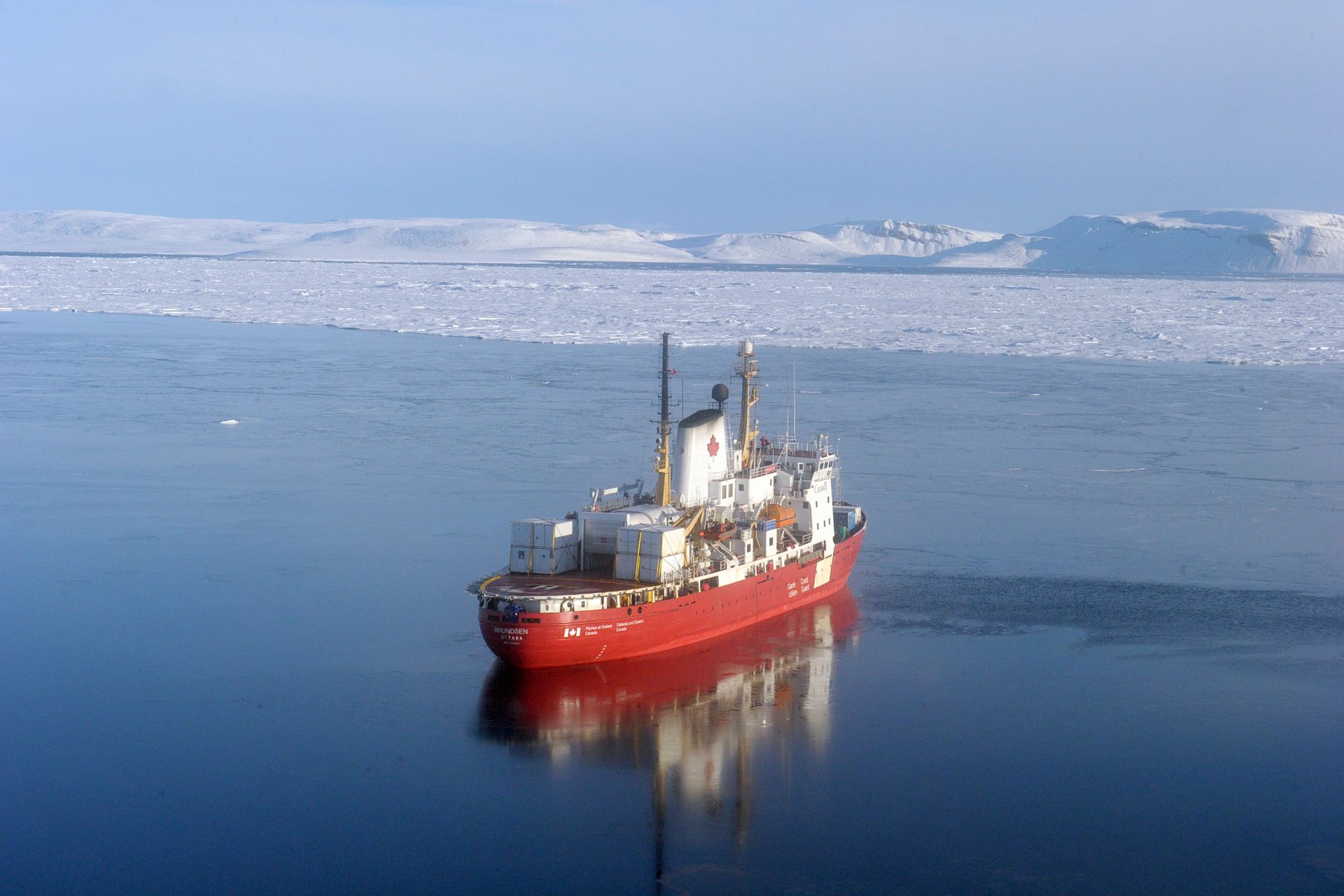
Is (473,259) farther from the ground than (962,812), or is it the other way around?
(473,259)

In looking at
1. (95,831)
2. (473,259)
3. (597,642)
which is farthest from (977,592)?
(473,259)

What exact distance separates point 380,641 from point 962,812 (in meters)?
5.69

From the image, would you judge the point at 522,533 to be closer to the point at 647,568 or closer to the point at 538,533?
the point at 538,533

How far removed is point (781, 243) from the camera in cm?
15775

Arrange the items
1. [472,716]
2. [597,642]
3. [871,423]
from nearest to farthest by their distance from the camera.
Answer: [472,716], [597,642], [871,423]

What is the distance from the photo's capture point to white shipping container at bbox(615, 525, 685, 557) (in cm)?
1248

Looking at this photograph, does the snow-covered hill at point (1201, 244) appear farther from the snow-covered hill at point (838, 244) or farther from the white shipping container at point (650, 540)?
the white shipping container at point (650, 540)

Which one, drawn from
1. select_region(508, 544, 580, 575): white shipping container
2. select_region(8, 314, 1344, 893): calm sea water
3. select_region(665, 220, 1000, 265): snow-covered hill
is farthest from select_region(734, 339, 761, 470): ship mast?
select_region(665, 220, 1000, 265): snow-covered hill

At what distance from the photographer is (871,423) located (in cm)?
2430

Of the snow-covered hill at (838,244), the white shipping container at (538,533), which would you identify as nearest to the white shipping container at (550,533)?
the white shipping container at (538,533)

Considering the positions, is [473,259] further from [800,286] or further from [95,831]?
[95,831]

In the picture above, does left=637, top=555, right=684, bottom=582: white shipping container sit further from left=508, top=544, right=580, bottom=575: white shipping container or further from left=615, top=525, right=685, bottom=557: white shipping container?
left=508, top=544, right=580, bottom=575: white shipping container

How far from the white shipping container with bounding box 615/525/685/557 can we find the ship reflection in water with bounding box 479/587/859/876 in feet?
3.25

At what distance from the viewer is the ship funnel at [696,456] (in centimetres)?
1407
